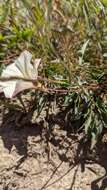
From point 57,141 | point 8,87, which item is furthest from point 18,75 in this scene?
point 57,141

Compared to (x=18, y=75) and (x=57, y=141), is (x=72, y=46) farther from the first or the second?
(x=18, y=75)

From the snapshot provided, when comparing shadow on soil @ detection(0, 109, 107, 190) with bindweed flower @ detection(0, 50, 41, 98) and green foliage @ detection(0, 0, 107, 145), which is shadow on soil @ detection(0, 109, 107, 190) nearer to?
green foliage @ detection(0, 0, 107, 145)

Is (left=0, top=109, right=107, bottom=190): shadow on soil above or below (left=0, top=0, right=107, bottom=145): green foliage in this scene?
below

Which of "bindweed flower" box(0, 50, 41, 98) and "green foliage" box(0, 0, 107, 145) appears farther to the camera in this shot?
"green foliage" box(0, 0, 107, 145)

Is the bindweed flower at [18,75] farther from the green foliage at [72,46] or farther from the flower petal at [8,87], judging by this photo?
the green foliage at [72,46]

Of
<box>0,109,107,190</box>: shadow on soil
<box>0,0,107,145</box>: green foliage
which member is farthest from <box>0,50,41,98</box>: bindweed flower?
<box>0,109,107,190</box>: shadow on soil

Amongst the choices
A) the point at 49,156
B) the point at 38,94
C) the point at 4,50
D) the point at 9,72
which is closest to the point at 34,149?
the point at 49,156

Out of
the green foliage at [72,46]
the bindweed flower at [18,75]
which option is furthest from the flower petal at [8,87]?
the green foliage at [72,46]
